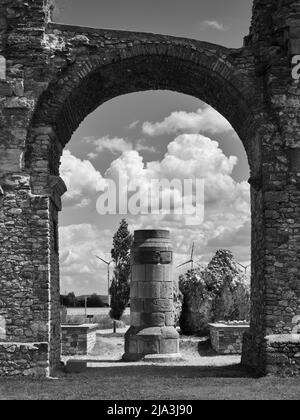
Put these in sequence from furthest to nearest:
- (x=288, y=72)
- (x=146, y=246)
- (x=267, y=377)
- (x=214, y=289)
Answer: (x=214, y=289) → (x=146, y=246) → (x=288, y=72) → (x=267, y=377)

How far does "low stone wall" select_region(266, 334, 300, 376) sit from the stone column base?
4.70 m

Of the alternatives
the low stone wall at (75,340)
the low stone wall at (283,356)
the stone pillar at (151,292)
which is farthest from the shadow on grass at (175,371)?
the low stone wall at (75,340)

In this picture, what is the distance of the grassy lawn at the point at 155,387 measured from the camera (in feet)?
31.6

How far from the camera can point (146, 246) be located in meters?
16.9

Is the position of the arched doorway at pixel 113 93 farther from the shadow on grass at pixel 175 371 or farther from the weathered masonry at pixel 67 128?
the shadow on grass at pixel 175 371

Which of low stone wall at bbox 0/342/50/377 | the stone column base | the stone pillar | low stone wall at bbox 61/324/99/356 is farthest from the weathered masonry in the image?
low stone wall at bbox 61/324/99/356

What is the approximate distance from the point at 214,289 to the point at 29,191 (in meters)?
10.2

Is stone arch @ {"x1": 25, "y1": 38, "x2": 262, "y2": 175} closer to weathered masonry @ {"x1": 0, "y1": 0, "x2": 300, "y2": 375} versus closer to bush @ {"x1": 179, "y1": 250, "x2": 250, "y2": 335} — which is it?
weathered masonry @ {"x1": 0, "y1": 0, "x2": 300, "y2": 375}

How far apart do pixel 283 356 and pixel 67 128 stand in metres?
6.13

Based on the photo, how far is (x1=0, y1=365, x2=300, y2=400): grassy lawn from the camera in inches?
379

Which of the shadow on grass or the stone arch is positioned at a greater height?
the stone arch

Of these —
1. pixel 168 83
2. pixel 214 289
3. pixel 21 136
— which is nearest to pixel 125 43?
pixel 168 83

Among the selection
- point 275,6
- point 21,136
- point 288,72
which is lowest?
point 21,136
